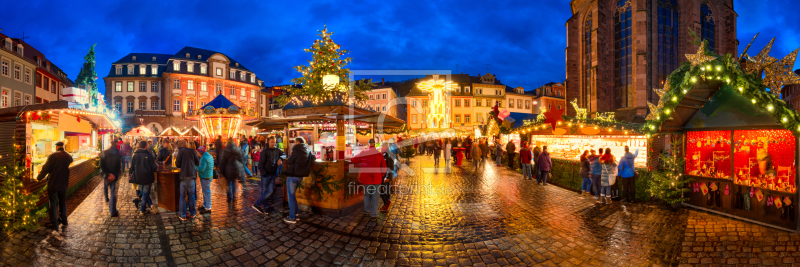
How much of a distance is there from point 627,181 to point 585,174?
3.51 feet

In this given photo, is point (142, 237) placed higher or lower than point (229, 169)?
lower

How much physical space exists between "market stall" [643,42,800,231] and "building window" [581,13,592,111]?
890 inches

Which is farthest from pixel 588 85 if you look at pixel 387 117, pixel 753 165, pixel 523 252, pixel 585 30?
pixel 523 252

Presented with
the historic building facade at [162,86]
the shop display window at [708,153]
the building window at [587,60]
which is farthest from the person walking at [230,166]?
the historic building facade at [162,86]

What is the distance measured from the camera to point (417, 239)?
5.27 meters

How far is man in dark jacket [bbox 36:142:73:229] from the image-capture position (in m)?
5.62

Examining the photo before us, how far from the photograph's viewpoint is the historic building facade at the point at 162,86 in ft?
148

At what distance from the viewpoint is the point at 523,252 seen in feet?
15.4

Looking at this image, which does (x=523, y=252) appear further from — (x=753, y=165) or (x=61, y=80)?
(x=61, y=80)

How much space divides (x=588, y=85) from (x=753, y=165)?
23.7m

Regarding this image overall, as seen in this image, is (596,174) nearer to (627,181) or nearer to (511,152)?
(627,181)

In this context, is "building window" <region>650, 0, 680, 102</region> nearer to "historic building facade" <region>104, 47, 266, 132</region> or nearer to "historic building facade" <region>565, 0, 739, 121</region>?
"historic building facade" <region>565, 0, 739, 121</region>

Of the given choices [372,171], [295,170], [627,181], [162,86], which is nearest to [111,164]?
[295,170]

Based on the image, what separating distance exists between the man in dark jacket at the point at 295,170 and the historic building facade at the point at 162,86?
154ft
